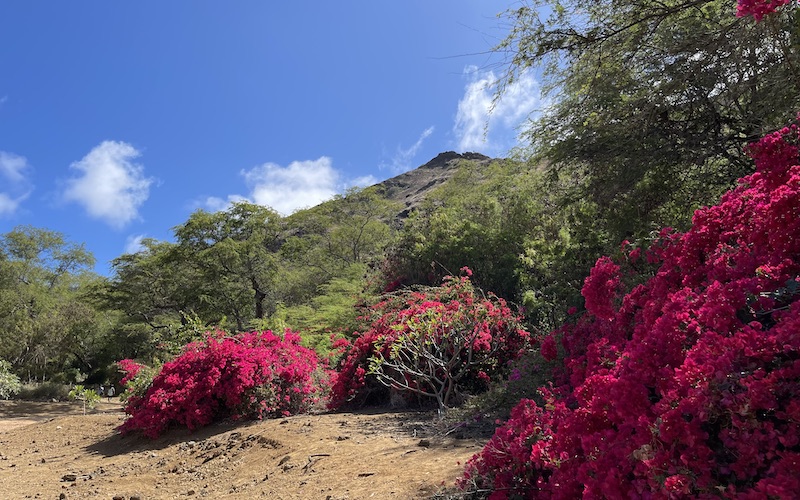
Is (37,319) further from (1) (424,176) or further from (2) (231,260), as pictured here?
(1) (424,176)

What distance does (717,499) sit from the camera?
167 centimetres

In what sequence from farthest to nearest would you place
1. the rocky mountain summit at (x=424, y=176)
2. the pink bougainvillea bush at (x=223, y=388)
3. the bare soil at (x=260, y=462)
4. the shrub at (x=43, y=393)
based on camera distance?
the rocky mountain summit at (x=424, y=176), the shrub at (x=43, y=393), the pink bougainvillea bush at (x=223, y=388), the bare soil at (x=260, y=462)

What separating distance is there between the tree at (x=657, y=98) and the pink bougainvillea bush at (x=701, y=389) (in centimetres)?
248

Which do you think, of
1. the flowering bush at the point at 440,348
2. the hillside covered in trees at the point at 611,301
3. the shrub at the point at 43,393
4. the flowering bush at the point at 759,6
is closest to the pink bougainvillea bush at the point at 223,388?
the hillside covered in trees at the point at 611,301

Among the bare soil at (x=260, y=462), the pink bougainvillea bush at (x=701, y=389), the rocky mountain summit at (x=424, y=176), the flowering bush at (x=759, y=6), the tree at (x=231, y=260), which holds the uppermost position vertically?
the rocky mountain summit at (x=424, y=176)

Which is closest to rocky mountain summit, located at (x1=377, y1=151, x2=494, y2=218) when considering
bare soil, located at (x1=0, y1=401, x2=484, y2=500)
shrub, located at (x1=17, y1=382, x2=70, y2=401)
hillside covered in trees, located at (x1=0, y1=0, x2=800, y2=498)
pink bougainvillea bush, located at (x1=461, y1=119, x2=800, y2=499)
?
shrub, located at (x1=17, y1=382, x2=70, y2=401)

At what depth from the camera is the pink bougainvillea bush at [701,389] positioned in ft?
5.61

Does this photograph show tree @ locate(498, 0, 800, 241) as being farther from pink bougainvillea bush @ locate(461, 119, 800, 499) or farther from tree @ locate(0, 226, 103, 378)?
tree @ locate(0, 226, 103, 378)

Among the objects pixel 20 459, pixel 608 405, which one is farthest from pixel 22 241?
pixel 608 405

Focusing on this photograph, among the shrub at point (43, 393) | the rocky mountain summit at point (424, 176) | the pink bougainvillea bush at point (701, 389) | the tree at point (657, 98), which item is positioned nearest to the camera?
the pink bougainvillea bush at point (701, 389)

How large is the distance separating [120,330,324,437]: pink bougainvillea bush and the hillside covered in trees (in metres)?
0.04

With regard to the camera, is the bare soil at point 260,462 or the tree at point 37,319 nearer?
the bare soil at point 260,462

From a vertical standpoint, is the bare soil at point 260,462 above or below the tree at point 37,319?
below

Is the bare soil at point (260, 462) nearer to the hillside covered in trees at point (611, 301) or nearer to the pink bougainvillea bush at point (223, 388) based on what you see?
the pink bougainvillea bush at point (223, 388)
